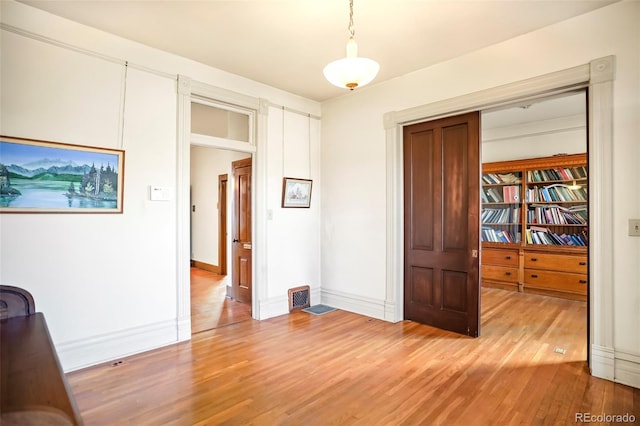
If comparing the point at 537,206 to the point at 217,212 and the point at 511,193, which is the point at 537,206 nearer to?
the point at 511,193

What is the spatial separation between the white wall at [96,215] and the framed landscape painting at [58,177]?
0.24 feet

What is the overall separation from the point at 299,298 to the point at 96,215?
273cm

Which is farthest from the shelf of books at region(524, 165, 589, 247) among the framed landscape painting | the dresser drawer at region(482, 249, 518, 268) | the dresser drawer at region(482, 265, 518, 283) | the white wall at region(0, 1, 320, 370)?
the framed landscape painting

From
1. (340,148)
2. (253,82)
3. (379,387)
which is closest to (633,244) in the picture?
(379,387)

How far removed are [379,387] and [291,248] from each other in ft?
7.99

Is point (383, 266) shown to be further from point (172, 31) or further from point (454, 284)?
point (172, 31)

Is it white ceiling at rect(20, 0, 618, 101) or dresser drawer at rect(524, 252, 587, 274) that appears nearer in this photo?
white ceiling at rect(20, 0, 618, 101)

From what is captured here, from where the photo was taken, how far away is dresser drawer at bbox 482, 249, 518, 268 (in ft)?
19.6

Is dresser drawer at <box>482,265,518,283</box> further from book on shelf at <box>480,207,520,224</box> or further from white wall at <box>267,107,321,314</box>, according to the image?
white wall at <box>267,107,321,314</box>

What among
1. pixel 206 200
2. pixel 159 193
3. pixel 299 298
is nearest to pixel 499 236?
pixel 299 298

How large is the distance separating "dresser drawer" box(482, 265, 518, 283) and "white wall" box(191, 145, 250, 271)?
5.65 meters

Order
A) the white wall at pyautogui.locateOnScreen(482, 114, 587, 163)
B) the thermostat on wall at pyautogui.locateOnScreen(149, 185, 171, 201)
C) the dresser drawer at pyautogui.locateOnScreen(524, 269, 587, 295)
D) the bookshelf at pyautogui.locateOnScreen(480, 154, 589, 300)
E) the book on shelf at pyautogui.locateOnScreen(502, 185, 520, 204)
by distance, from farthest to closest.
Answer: the book on shelf at pyautogui.locateOnScreen(502, 185, 520, 204), the white wall at pyautogui.locateOnScreen(482, 114, 587, 163), the bookshelf at pyautogui.locateOnScreen(480, 154, 589, 300), the dresser drawer at pyautogui.locateOnScreen(524, 269, 587, 295), the thermostat on wall at pyautogui.locateOnScreen(149, 185, 171, 201)

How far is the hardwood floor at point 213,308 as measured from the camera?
4.29 meters

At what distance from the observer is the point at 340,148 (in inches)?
193
